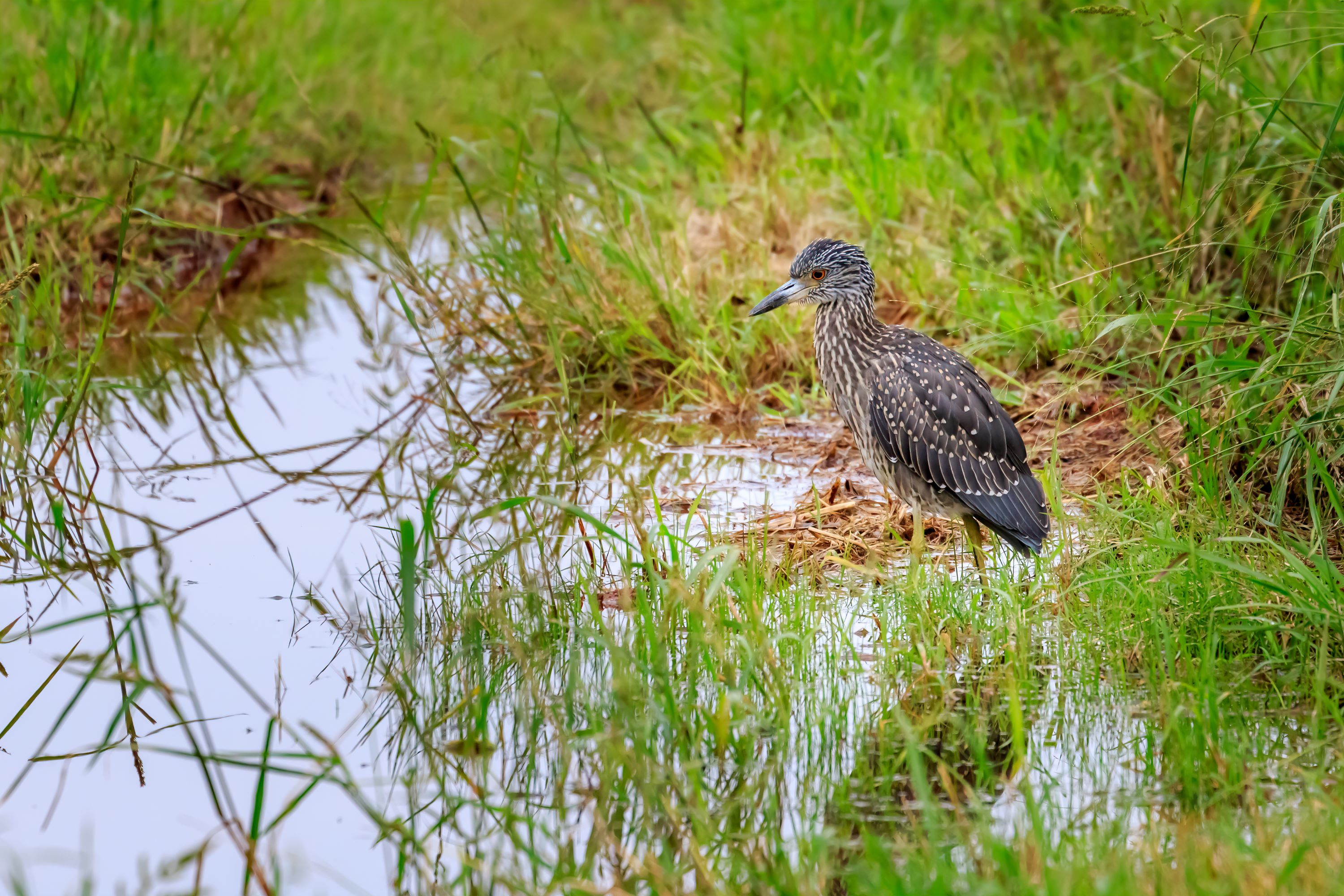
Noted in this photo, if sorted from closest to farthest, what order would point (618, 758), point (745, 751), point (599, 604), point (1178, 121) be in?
point (618, 758) < point (745, 751) < point (599, 604) < point (1178, 121)

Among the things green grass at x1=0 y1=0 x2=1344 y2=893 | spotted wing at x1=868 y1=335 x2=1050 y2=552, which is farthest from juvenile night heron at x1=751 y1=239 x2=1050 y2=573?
green grass at x1=0 y1=0 x2=1344 y2=893

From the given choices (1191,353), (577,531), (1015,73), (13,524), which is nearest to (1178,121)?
(1191,353)

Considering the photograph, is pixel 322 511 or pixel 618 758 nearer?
pixel 618 758

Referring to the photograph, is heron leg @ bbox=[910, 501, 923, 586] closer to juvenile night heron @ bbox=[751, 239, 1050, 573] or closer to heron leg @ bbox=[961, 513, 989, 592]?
juvenile night heron @ bbox=[751, 239, 1050, 573]

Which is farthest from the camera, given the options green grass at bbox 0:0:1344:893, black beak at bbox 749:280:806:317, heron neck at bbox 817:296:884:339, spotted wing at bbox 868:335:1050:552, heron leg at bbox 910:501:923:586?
black beak at bbox 749:280:806:317

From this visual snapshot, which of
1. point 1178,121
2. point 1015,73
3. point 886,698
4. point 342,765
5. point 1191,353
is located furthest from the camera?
point 1015,73

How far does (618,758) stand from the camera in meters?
3.31

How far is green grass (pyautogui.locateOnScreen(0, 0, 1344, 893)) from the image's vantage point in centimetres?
331

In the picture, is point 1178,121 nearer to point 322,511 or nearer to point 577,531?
point 577,531

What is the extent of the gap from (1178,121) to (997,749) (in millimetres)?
4394

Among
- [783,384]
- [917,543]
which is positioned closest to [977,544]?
[917,543]

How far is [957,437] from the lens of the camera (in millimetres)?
4898

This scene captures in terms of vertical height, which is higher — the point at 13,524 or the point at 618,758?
the point at 13,524

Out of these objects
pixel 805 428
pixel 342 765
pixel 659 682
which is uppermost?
pixel 805 428
